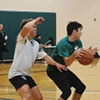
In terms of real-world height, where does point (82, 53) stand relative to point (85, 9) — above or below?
above

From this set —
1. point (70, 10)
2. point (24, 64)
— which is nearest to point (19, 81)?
point (24, 64)

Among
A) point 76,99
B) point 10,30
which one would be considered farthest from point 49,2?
point 76,99

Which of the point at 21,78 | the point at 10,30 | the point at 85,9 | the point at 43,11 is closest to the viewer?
the point at 21,78

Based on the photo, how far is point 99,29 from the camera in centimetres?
2353

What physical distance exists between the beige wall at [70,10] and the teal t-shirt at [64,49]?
46.9ft

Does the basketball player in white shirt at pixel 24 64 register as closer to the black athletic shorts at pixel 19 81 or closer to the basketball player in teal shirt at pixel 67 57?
the black athletic shorts at pixel 19 81

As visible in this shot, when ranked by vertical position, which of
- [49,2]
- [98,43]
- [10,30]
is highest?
[49,2]

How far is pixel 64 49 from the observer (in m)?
5.64

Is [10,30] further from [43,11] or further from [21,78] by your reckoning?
[21,78]

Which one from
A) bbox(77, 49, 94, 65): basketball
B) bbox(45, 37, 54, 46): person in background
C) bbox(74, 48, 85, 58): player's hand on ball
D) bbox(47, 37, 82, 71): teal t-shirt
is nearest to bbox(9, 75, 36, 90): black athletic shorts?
bbox(47, 37, 82, 71): teal t-shirt

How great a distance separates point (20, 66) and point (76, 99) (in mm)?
1460

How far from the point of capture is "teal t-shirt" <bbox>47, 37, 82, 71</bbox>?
18.5 ft

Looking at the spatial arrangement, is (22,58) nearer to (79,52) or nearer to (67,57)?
(67,57)

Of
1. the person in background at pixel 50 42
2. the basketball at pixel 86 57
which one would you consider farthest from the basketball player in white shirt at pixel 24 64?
the person in background at pixel 50 42
